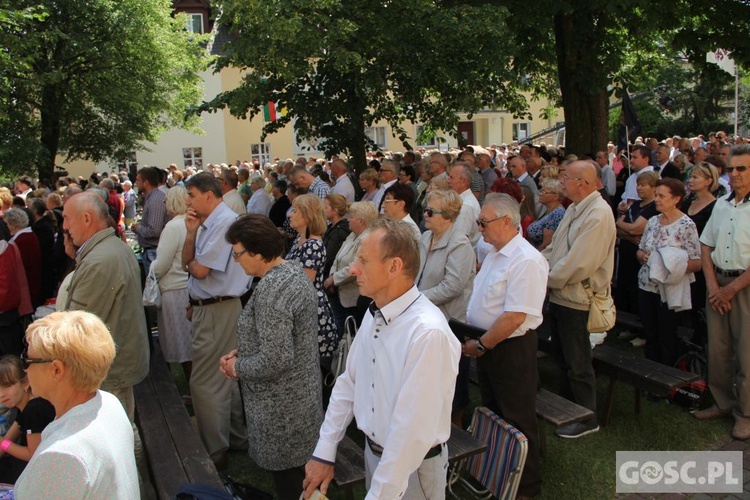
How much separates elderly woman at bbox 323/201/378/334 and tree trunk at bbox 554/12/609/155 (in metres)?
6.26

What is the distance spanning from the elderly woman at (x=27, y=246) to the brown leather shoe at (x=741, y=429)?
257 inches

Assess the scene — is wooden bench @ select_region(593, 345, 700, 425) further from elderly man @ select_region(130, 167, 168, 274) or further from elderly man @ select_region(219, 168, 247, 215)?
elderly man @ select_region(130, 167, 168, 274)

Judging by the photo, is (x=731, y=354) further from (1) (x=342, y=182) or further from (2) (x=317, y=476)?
(1) (x=342, y=182)

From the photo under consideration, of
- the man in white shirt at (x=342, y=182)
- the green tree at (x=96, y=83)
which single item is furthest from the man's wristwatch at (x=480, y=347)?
the green tree at (x=96, y=83)

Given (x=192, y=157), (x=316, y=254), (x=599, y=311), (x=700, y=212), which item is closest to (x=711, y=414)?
(x=599, y=311)

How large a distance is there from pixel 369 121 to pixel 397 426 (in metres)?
9.71

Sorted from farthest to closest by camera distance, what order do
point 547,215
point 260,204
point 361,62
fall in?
point 260,204 < point 361,62 < point 547,215

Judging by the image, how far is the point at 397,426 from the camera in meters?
2.31

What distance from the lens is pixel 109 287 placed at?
390cm

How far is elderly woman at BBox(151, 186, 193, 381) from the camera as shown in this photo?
541 centimetres

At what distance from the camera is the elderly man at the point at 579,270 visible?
4.54 metres

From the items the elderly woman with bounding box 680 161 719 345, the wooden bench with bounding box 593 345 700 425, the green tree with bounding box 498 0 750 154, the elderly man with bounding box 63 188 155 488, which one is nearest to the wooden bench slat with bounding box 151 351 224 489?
the elderly man with bounding box 63 188 155 488

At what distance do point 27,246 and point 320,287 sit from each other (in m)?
3.59

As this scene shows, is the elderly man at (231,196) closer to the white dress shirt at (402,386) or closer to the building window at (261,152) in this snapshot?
the white dress shirt at (402,386)
